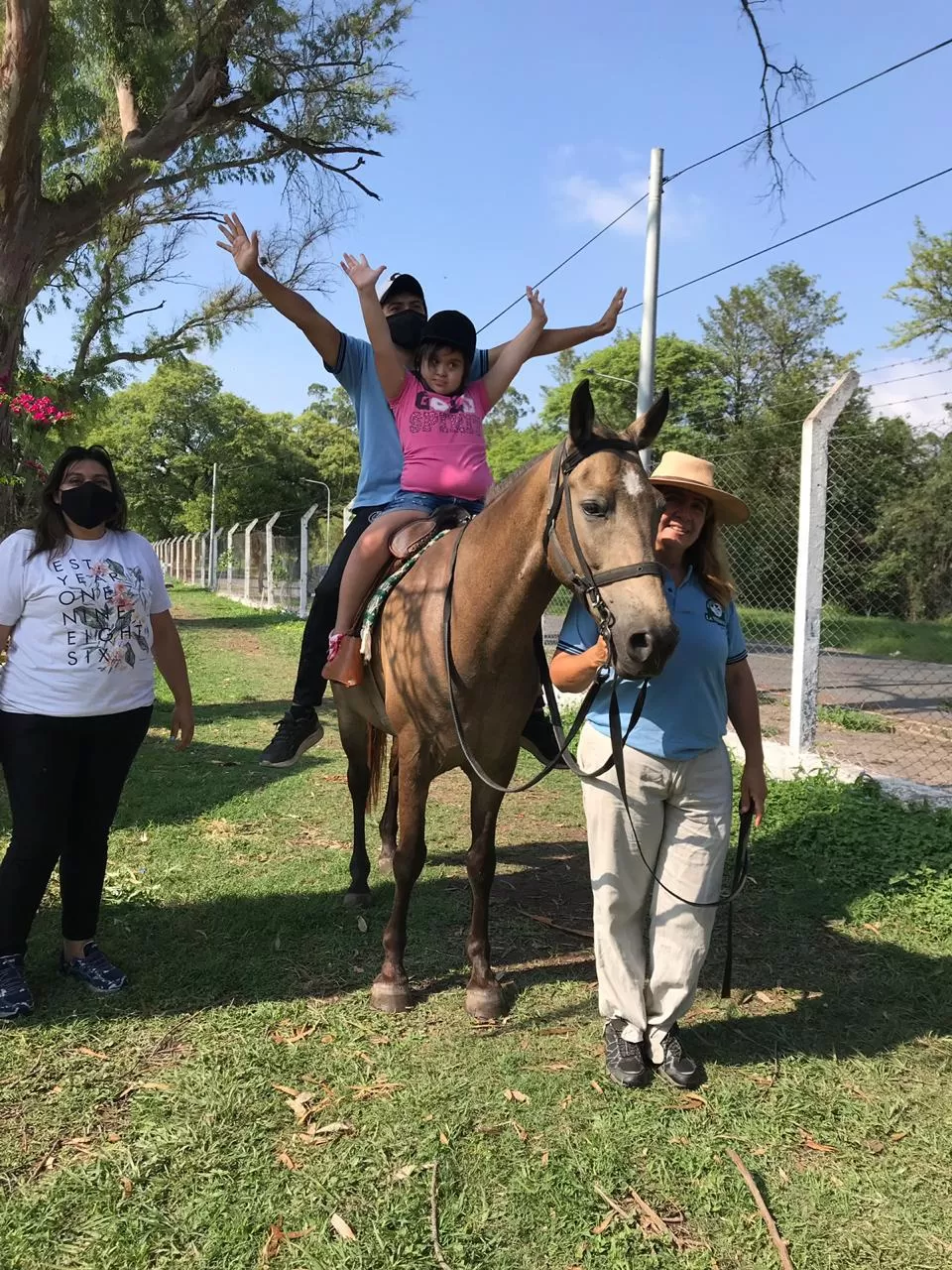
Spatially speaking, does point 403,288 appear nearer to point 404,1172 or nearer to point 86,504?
point 86,504

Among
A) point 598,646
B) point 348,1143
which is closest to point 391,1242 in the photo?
point 348,1143

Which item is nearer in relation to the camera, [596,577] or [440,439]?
[596,577]

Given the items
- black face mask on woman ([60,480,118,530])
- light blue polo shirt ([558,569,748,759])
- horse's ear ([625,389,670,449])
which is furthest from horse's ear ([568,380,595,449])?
black face mask on woman ([60,480,118,530])

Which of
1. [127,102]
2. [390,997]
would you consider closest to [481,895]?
[390,997]

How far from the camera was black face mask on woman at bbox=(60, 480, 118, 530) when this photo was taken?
324cm

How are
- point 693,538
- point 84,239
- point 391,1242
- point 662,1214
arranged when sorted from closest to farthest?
point 391,1242 < point 662,1214 < point 693,538 < point 84,239

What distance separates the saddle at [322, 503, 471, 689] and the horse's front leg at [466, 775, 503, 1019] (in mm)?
803

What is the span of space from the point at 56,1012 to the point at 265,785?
349cm

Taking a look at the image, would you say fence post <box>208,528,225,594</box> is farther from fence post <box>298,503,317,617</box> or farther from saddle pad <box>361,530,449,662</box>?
saddle pad <box>361,530,449,662</box>

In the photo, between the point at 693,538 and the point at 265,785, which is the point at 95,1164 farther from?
the point at 265,785

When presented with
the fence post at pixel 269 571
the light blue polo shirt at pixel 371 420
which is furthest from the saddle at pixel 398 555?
the fence post at pixel 269 571

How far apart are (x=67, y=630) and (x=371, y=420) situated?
5.82ft

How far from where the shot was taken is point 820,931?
4.21 meters

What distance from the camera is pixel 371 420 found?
4.14m
